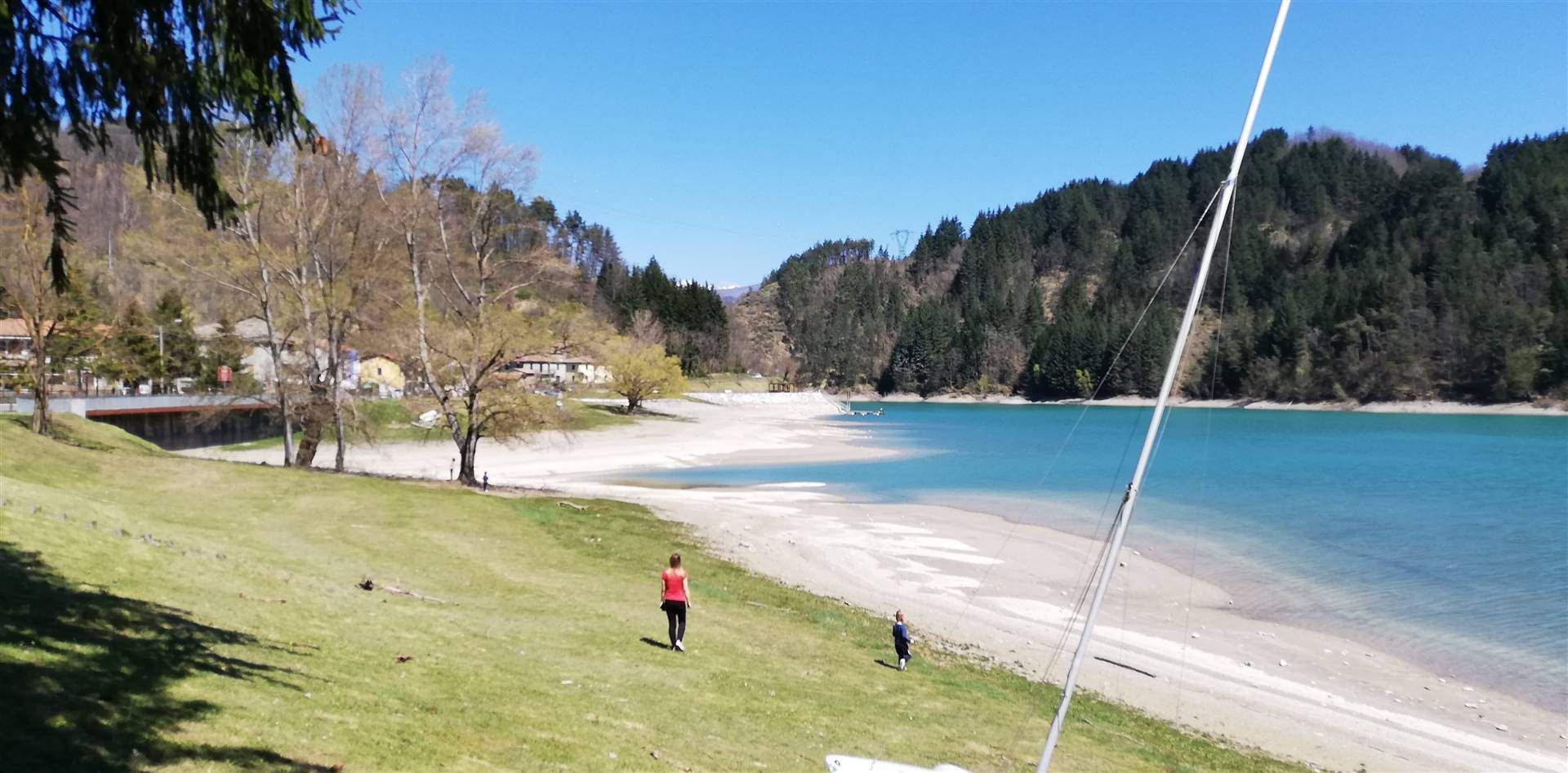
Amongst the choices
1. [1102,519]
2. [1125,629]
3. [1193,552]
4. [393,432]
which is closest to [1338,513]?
[1102,519]

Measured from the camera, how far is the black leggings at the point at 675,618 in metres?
14.2

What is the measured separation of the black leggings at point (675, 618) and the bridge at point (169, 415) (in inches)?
A: 1245

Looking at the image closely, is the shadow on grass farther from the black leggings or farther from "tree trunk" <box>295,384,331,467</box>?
"tree trunk" <box>295,384,331,467</box>

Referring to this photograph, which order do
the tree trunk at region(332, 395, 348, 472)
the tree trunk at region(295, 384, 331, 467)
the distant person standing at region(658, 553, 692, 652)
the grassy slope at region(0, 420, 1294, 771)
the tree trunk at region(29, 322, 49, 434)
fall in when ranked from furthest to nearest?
the tree trunk at region(295, 384, 331, 467), the tree trunk at region(332, 395, 348, 472), the tree trunk at region(29, 322, 49, 434), the distant person standing at region(658, 553, 692, 652), the grassy slope at region(0, 420, 1294, 771)

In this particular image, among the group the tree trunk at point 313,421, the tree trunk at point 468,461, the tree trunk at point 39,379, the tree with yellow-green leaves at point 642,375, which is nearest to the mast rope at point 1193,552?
the tree trunk at point 468,461

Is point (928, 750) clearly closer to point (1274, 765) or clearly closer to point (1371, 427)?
point (1274, 765)

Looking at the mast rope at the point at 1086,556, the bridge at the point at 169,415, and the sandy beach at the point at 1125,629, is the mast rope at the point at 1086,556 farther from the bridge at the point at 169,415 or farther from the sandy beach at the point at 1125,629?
the bridge at the point at 169,415

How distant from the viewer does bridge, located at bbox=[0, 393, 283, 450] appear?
43688 millimetres

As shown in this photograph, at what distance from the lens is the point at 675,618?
14.4 metres

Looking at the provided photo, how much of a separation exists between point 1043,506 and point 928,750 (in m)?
35.7

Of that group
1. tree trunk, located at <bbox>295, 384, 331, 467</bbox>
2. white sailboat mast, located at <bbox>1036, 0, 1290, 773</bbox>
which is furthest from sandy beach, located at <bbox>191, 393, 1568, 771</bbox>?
tree trunk, located at <bbox>295, 384, 331, 467</bbox>

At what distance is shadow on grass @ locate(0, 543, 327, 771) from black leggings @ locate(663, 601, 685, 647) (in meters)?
5.91

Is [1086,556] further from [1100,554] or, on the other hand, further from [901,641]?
[901,641]

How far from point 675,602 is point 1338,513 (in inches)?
1601
